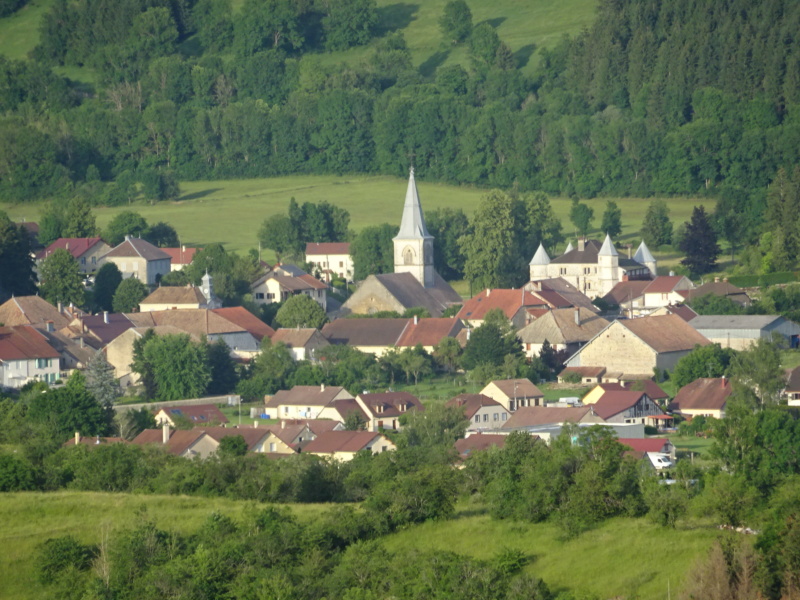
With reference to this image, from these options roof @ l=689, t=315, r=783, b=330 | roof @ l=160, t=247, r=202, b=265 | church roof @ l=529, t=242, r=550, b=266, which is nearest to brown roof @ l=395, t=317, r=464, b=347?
roof @ l=689, t=315, r=783, b=330

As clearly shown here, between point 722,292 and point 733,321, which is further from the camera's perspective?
point 722,292

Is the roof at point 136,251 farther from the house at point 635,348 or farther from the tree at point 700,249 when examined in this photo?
→ the house at point 635,348

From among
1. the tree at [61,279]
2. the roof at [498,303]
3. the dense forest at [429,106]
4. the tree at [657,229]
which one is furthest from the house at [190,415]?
the dense forest at [429,106]

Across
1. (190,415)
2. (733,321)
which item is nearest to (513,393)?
(190,415)

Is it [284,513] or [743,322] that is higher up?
[284,513]

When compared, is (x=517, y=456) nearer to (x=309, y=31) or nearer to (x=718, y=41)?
(x=718, y=41)

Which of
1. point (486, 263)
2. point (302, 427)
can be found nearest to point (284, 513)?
point (302, 427)

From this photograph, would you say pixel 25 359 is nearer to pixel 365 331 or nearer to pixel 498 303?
pixel 365 331
